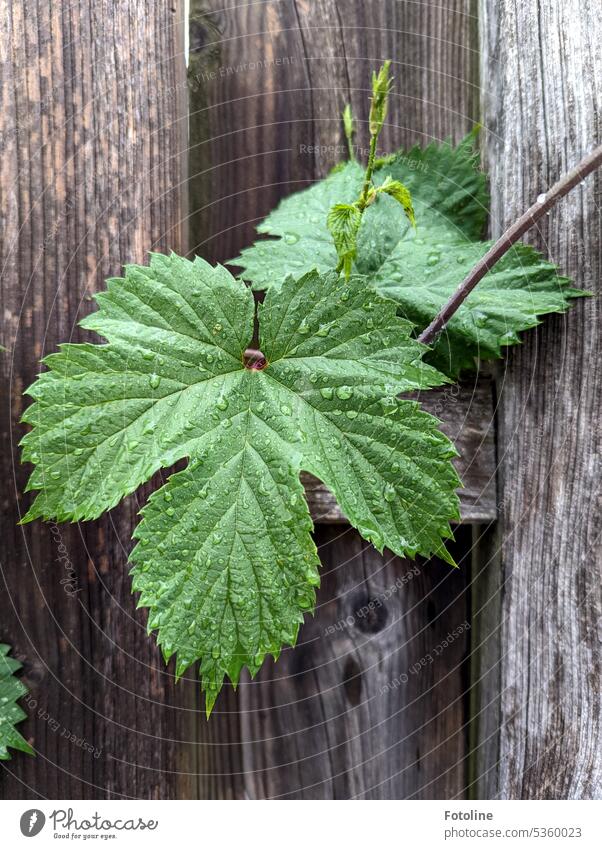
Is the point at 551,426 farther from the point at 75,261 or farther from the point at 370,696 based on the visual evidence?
the point at 75,261

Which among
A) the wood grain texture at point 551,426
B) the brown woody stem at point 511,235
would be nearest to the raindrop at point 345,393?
the brown woody stem at point 511,235

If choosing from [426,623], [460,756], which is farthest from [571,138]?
[460,756]

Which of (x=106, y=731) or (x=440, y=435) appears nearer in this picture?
(x=440, y=435)

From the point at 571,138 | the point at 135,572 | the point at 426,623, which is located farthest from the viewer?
the point at 426,623

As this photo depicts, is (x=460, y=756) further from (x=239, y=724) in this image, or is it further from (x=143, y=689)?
(x=143, y=689)

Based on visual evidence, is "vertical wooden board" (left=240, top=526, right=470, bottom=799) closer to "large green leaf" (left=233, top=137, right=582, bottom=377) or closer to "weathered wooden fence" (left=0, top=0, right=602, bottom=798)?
"weathered wooden fence" (left=0, top=0, right=602, bottom=798)
